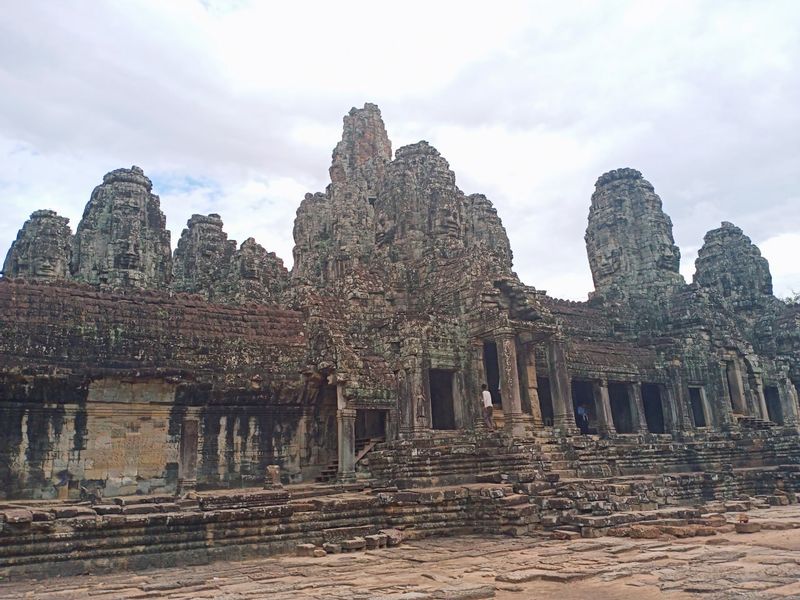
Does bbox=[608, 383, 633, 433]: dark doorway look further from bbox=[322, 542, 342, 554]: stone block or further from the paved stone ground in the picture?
bbox=[322, 542, 342, 554]: stone block

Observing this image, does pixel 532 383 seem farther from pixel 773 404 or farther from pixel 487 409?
pixel 773 404

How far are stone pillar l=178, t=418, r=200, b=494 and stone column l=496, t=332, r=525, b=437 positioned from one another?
9.02m

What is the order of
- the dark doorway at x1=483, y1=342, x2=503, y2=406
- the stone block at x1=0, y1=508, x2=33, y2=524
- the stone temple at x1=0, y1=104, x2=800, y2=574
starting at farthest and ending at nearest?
1. the dark doorway at x1=483, y1=342, x2=503, y2=406
2. the stone temple at x1=0, y1=104, x2=800, y2=574
3. the stone block at x1=0, y1=508, x2=33, y2=524

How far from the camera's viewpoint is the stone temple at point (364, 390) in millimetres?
12266

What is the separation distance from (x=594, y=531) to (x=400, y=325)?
9.73 metres

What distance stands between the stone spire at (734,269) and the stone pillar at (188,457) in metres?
29.5

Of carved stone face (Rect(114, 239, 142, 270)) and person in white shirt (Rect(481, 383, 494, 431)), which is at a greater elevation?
carved stone face (Rect(114, 239, 142, 270))

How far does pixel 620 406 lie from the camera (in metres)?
28.3

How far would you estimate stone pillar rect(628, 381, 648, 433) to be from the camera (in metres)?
26.2

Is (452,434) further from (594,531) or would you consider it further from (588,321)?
(588,321)

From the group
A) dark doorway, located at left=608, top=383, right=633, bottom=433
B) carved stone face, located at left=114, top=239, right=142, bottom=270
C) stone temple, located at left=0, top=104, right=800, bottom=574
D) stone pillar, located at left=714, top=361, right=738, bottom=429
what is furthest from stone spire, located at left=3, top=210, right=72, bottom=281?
stone pillar, located at left=714, top=361, right=738, bottom=429

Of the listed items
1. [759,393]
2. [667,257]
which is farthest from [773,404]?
[667,257]

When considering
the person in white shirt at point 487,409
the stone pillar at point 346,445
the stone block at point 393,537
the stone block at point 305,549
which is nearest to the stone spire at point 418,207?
the person in white shirt at point 487,409

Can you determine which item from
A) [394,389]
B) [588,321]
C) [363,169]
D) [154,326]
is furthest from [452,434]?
[363,169]
